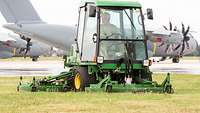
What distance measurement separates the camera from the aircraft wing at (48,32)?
161ft

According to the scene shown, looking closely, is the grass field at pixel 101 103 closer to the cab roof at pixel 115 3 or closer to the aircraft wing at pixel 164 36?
the cab roof at pixel 115 3

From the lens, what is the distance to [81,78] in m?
19.0

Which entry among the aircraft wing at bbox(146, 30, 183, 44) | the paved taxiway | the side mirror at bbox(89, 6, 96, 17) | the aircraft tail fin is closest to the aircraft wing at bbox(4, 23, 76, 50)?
the aircraft tail fin

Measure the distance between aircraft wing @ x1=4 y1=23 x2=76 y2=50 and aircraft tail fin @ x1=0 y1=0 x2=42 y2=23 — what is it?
1.61 metres

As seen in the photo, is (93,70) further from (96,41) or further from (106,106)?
(106,106)

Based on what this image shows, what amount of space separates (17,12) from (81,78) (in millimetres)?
33844

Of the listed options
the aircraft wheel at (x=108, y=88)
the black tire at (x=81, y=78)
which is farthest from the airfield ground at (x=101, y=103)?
the black tire at (x=81, y=78)

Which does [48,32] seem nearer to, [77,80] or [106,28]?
[77,80]

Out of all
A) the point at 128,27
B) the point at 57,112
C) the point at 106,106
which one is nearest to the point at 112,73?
A: the point at 128,27

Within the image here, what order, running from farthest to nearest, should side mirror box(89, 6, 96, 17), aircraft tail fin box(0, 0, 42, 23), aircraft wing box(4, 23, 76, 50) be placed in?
aircraft tail fin box(0, 0, 42, 23), aircraft wing box(4, 23, 76, 50), side mirror box(89, 6, 96, 17)

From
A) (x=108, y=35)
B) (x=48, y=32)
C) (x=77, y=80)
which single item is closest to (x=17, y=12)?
(x=48, y=32)

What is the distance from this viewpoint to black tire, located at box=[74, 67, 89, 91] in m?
18.8

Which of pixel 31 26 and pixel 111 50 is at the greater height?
pixel 31 26

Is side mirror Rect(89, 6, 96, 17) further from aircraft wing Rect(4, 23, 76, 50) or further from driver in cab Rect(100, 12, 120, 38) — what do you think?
aircraft wing Rect(4, 23, 76, 50)
